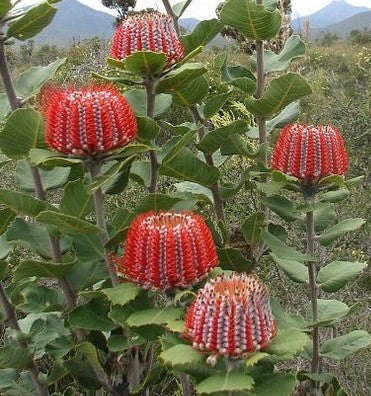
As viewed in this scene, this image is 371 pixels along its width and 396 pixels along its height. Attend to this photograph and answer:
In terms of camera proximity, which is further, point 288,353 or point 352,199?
point 352,199

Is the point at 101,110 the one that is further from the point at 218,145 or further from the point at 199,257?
the point at 218,145

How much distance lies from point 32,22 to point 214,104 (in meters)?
0.56

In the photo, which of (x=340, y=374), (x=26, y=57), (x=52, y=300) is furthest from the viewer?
(x=26, y=57)

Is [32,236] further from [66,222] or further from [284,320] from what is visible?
[284,320]

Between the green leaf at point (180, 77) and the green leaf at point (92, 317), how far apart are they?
1.94ft

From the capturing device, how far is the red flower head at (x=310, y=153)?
1.86m

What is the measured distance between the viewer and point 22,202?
1.72 metres

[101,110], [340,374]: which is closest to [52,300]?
[101,110]

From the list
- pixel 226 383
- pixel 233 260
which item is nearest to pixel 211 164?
pixel 233 260

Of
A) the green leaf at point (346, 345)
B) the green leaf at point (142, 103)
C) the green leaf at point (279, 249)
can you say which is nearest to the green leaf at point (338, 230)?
the green leaf at point (279, 249)

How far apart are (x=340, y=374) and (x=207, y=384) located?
2.45 m

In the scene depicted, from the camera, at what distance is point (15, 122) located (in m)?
1.68

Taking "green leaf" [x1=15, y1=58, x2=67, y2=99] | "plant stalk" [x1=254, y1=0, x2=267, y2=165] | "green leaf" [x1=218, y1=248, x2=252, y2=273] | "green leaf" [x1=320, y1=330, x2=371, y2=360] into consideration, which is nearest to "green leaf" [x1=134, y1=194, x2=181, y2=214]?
"green leaf" [x1=218, y1=248, x2=252, y2=273]

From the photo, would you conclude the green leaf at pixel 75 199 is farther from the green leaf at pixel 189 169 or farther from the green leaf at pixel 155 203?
the green leaf at pixel 189 169
